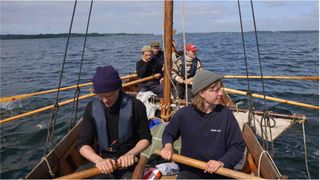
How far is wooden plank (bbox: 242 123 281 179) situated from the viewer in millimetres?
3621

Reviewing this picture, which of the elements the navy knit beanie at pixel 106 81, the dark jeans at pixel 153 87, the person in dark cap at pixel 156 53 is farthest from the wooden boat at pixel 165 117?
the person in dark cap at pixel 156 53

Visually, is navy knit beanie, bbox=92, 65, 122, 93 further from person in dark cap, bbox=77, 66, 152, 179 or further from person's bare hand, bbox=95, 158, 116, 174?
person's bare hand, bbox=95, 158, 116, 174

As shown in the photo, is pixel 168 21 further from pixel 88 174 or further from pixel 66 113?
pixel 66 113

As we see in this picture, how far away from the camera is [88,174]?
325 centimetres

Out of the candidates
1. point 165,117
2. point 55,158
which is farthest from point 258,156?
point 55,158

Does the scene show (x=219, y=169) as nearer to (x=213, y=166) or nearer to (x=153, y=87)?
(x=213, y=166)

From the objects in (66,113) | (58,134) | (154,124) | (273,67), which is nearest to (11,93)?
(66,113)

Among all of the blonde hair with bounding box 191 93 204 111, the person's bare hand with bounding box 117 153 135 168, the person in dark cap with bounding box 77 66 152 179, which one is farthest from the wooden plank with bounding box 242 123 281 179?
the person's bare hand with bounding box 117 153 135 168

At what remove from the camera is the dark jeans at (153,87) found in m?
8.59

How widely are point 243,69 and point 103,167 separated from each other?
862 inches

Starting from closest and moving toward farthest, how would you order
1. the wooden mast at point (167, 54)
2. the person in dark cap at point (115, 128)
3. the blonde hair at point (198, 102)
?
the blonde hair at point (198, 102), the person in dark cap at point (115, 128), the wooden mast at point (167, 54)

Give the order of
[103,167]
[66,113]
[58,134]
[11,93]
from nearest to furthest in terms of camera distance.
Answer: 1. [103,167]
2. [58,134]
3. [66,113]
4. [11,93]

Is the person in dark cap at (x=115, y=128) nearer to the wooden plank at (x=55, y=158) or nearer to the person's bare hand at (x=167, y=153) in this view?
the person's bare hand at (x=167, y=153)

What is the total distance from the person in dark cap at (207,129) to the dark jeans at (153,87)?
198 inches
